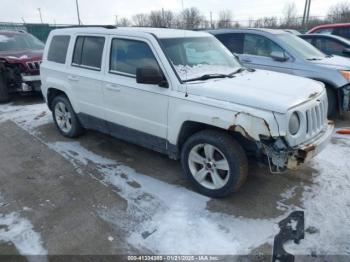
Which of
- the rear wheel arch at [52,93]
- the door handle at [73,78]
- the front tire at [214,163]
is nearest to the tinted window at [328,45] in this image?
the front tire at [214,163]

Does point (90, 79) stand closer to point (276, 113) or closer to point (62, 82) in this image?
point (62, 82)

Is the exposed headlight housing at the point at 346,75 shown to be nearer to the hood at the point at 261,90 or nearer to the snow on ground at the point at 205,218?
the snow on ground at the point at 205,218

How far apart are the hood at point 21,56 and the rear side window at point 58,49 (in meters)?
3.05

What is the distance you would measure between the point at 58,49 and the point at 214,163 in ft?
11.4

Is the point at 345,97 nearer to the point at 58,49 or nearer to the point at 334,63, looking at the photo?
the point at 334,63

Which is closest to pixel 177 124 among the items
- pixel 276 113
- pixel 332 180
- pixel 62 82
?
pixel 276 113

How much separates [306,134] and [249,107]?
0.68 meters

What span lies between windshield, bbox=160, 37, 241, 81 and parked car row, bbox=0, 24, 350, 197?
0.06ft

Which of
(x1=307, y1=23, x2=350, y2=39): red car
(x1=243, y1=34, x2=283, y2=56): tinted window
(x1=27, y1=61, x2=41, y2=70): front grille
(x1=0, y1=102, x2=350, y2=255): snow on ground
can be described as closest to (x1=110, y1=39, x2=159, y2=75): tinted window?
(x1=0, y1=102, x2=350, y2=255): snow on ground

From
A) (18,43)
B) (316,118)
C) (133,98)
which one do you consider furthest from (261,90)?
(18,43)

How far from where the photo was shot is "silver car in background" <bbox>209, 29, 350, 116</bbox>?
240 inches

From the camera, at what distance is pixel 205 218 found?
335 cm

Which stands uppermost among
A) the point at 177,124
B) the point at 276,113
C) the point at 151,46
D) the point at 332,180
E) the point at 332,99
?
the point at 151,46

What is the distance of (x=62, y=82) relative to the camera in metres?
5.23
